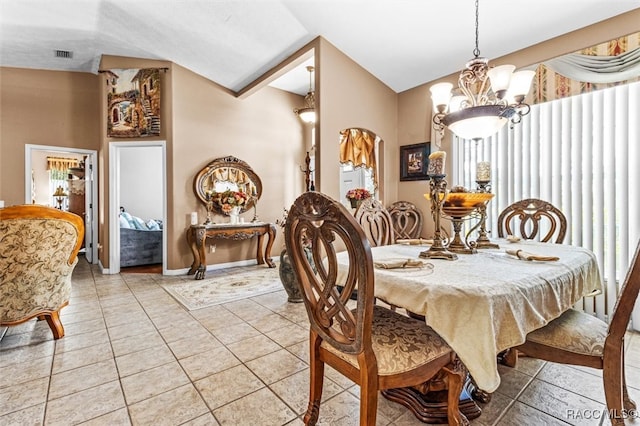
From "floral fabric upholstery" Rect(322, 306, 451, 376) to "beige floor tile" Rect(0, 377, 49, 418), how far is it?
1.74 m

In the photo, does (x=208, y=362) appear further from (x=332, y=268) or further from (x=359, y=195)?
(x=359, y=195)

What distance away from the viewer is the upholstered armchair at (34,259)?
83.0 inches

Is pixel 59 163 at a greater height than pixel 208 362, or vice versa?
pixel 59 163

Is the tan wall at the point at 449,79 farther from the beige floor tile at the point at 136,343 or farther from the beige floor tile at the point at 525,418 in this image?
the beige floor tile at the point at 136,343

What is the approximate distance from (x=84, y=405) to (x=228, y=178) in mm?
3859

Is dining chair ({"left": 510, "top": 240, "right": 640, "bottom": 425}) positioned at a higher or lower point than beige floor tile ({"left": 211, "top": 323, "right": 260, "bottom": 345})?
higher

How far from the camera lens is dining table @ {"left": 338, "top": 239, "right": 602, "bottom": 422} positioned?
1.07 meters

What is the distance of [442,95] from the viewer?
2.24 meters

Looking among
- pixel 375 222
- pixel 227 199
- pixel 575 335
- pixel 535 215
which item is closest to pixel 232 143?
pixel 227 199

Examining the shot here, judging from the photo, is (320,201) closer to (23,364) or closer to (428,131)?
(23,364)

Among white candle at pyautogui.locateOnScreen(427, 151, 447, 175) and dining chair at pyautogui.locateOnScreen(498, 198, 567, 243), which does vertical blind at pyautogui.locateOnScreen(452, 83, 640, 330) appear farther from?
white candle at pyautogui.locateOnScreen(427, 151, 447, 175)

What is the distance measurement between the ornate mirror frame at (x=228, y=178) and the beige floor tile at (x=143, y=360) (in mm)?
2944

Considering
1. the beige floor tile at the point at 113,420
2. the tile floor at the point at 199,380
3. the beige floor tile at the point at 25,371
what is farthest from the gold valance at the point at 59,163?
the beige floor tile at the point at 113,420

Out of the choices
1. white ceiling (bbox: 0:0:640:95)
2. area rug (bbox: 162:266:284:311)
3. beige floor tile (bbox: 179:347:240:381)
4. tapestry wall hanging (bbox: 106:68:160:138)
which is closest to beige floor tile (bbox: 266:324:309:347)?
beige floor tile (bbox: 179:347:240:381)
